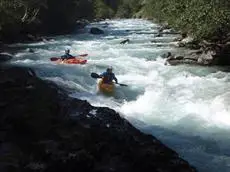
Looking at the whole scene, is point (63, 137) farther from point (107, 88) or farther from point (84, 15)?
point (84, 15)

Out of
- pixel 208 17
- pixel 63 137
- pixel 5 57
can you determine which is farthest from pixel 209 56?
pixel 63 137

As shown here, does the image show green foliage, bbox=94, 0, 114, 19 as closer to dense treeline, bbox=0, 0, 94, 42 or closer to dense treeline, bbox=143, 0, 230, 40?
dense treeline, bbox=0, 0, 94, 42

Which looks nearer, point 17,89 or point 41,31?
point 17,89

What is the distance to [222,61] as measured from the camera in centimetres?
2288

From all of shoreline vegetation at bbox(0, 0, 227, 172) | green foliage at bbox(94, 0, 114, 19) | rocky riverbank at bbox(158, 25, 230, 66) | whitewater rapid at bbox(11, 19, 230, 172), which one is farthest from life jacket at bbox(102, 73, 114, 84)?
green foliage at bbox(94, 0, 114, 19)

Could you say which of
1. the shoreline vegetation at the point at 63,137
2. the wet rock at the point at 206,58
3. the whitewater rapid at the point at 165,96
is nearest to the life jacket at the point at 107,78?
the whitewater rapid at the point at 165,96

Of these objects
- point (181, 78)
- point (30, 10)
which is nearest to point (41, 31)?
point (30, 10)

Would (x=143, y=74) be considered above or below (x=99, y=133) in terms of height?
below

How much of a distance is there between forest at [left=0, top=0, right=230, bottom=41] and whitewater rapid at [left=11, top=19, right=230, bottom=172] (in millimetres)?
2243

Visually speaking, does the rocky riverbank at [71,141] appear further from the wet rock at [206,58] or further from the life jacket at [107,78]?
the wet rock at [206,58]

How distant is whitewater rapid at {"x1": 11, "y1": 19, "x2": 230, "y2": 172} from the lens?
1177 centimetres

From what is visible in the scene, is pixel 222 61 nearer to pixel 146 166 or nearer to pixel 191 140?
pixel 191 140

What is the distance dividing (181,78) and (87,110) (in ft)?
26.1

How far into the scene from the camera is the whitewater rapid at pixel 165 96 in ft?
38.6
